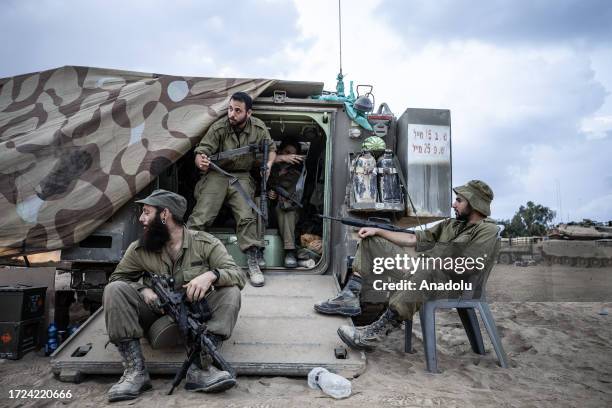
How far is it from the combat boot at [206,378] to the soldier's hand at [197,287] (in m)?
0.35

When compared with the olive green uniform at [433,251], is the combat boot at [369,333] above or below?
below

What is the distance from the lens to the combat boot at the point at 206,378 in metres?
2.78

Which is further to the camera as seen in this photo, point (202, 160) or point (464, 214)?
point (202, 160)

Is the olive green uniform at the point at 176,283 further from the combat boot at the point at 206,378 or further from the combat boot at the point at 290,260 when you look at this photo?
the combat boot at the point at 290,260

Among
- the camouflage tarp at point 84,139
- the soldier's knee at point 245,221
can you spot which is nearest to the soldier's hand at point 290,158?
the camouflage tarp at point 84,139

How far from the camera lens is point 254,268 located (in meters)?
4.60

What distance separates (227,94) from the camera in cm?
498

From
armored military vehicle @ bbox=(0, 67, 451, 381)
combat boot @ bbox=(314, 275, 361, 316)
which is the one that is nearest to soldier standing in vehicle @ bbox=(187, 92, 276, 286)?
armored military vehicle @ bbox=(0, 67, 451, 381)

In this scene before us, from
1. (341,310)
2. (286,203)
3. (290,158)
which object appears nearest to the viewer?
(341,310)

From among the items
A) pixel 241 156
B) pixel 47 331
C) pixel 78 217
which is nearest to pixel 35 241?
pixel 78 217

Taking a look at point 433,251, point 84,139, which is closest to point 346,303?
point 433,251

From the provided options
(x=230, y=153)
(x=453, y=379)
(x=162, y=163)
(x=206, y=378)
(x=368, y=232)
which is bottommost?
(x=453, y=379)

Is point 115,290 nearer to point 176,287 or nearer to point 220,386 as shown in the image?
point 176,287

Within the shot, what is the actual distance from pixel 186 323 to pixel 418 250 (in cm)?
190
